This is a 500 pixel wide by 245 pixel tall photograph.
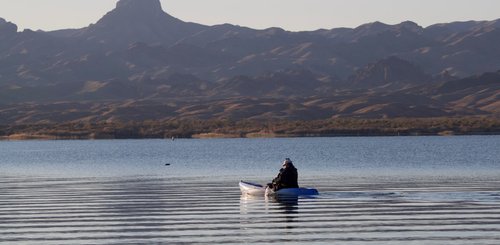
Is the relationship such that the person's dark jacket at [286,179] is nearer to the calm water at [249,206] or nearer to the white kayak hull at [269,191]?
the white kayak hull at [269,191]

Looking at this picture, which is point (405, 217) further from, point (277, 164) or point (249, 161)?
point (249, 161)

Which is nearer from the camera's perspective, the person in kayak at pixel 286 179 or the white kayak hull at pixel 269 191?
the white kayak hull at pixel 269 191

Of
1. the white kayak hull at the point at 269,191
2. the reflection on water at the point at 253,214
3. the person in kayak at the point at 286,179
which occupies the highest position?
the person in kayak at the point at 286,179

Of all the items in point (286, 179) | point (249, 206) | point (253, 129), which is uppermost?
point (253, 129)

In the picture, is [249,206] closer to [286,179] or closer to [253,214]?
[253,214]

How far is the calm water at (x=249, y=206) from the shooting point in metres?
31.0

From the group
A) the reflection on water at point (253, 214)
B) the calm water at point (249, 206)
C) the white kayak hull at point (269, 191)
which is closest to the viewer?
the reflection on water at point (253, 214)

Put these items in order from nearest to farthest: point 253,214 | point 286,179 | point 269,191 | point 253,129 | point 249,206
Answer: point 253,214 < point 249,206 < point 286,179 < point 269,191 < point 253,129

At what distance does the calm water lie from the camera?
31000 mm

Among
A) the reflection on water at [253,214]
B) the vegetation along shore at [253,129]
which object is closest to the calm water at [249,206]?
the reflection on water at [253,214]

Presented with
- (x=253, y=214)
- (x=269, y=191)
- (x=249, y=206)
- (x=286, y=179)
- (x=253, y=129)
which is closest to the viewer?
(x=253, y=214)

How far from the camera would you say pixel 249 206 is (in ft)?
134

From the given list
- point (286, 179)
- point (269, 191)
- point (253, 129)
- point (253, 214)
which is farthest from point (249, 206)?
point (253, 129)

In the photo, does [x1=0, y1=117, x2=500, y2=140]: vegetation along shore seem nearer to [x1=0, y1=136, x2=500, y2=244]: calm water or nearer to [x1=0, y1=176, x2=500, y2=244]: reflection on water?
[x1=0, y1=136, x2=500, y2=244]: calm water
